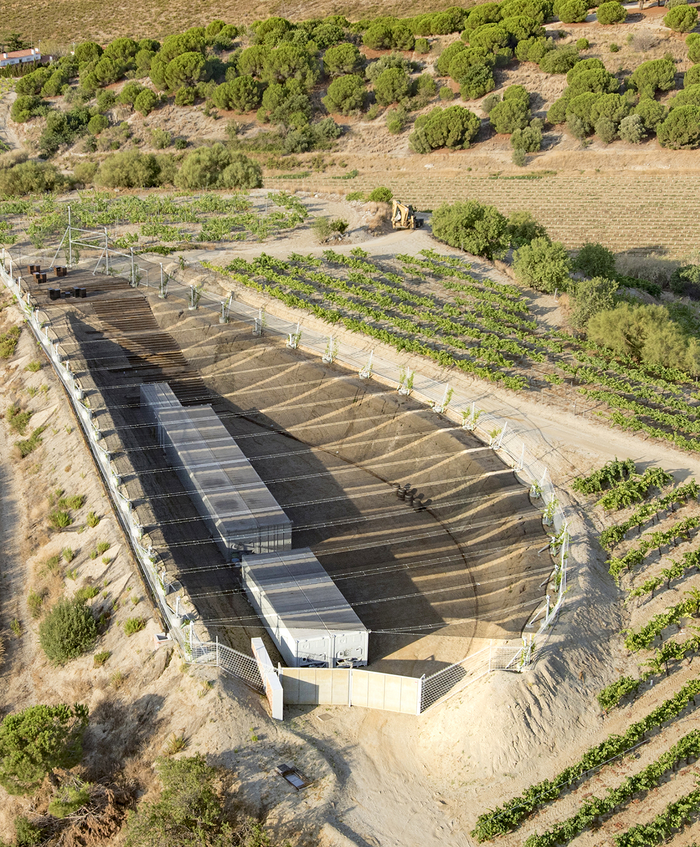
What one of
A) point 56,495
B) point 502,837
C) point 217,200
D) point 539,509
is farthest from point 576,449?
point 217,200

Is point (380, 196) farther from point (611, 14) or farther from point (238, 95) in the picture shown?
point (611, 14)

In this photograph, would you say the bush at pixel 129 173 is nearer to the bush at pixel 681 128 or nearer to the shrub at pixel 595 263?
the shrub at pixel 595 263

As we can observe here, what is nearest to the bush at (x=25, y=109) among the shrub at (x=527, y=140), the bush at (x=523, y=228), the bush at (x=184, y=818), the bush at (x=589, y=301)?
the shrub at (x=527, y=140)

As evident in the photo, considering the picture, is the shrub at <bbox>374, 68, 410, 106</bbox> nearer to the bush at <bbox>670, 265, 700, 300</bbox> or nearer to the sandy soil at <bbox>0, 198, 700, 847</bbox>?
the bush at <bbox>670, 265, 700, 300</bbox>

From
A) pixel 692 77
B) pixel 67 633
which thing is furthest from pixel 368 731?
pixel 692 77

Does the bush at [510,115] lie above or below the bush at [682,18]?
below

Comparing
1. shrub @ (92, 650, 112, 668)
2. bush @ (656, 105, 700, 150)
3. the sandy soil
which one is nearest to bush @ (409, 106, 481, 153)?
bush @ (656, 105, 700, 150)
